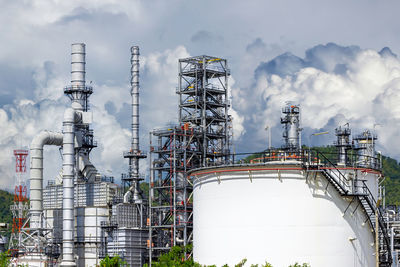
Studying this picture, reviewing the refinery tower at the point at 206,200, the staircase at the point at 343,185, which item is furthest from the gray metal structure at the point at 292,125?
the staircase at the point at 343,185

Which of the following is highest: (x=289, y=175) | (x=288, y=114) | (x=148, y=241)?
(x=288, y=114)

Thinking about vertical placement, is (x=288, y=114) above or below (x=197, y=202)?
above

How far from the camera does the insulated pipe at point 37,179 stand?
7681cm

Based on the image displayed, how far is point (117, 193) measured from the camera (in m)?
82.2

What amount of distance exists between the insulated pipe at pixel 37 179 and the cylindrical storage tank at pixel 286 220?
32.8 meters

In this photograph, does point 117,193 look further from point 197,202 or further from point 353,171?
point 353,171

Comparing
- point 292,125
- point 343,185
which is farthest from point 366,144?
point 343,185

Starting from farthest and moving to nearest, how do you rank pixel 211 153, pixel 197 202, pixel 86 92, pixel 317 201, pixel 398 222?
pixel 86 92, pixel 211 153, pixel 398 222, pixel 197 202, pixel 317 201

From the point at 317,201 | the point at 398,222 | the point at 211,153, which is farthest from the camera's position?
the point at 211,153

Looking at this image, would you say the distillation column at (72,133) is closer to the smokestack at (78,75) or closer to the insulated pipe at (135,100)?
the smokestack at (78,75)

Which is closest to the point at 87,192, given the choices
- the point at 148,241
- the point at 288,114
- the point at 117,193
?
the point at 117,193

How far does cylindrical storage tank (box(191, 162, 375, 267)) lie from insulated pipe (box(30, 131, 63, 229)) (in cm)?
3276

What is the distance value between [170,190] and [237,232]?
970 inches

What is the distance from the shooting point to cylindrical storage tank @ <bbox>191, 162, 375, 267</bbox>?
47938 millimetres
